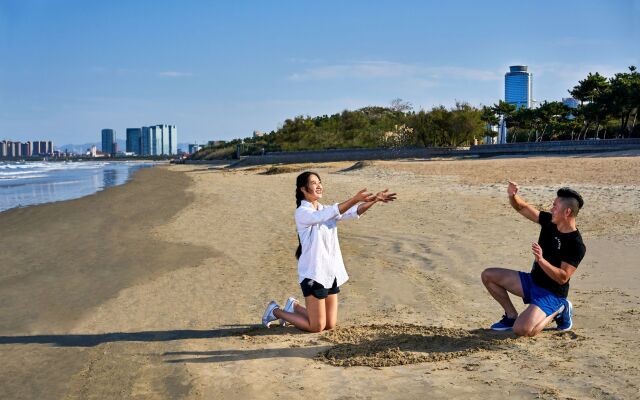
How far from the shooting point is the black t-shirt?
5.49 metres

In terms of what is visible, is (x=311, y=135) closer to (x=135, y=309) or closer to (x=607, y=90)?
(x=607, y=90)

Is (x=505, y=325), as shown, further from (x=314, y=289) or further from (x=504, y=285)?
(x=314, y=289)

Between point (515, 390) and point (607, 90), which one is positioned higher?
point (607, 90)

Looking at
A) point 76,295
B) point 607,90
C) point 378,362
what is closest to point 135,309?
point 76,295

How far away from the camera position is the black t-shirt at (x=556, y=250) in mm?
5488

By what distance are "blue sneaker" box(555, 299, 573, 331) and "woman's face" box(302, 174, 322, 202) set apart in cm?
236

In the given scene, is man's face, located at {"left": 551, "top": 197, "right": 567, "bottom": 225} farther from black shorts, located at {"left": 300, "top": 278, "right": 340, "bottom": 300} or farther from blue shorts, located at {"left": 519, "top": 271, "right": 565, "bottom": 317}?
black shorts, located at {"left": 300, "top": 278, "right": 340, "bottom": 300}

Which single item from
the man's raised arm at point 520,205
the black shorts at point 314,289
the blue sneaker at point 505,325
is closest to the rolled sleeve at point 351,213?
the black shorts at point 314,289

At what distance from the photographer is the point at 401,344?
5473 millimetres

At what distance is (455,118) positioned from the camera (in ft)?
198

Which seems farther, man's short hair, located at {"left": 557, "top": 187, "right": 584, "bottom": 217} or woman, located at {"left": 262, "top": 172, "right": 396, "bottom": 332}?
woman, located at {"left": 262, "top": 172, "right": 396, "bottom": 332}

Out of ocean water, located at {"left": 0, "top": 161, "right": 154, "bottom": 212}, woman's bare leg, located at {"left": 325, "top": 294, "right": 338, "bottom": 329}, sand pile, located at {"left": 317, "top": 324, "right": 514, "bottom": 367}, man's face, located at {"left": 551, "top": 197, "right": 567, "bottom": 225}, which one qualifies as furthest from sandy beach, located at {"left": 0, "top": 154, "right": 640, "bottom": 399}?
ocean water, located at {"left": 0, "top": 161, "right": 154, "bottom": 212}

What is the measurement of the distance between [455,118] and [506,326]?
184ft

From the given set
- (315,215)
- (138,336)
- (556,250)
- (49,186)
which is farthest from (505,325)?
(49,186)
